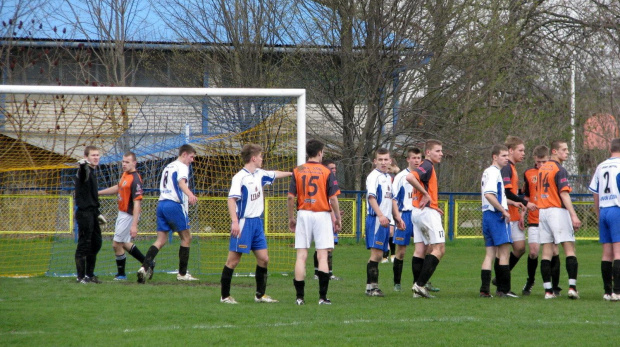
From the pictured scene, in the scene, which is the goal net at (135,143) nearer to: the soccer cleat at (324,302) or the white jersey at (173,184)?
the white jersey at (173,184)

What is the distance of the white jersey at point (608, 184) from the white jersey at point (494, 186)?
1126mm

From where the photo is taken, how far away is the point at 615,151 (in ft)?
29.8

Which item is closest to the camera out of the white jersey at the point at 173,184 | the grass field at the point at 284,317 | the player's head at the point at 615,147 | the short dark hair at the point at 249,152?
the grass field at the point at 284,317

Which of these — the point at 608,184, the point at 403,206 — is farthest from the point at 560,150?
the point at 403,206

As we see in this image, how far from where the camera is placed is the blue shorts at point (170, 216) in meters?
10.7

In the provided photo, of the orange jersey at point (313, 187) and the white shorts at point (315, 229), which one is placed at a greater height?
the orange jersey at point (313, 187)

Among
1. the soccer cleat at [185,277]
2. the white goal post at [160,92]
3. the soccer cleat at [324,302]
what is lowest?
the soccer cleat at [324,302]

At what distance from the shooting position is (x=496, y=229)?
360 inches

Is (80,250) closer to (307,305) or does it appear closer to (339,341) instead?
(307,305)

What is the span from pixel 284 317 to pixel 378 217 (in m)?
2.35

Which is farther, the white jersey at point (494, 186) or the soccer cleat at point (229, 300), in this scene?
the white jersey at point (494, 186)

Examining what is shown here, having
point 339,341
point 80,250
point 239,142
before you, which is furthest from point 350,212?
point 339,341

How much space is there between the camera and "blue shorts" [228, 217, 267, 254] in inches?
326

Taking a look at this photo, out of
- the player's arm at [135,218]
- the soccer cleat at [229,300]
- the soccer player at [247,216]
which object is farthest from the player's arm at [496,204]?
the player's arm at [135,218]
